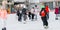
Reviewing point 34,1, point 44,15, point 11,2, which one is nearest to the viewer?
point 44,15

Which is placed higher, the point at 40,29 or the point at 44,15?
the point at 44,15

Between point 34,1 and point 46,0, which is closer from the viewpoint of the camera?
point 34,1

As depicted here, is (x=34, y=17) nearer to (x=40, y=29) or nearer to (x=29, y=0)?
(x=40, y=29)

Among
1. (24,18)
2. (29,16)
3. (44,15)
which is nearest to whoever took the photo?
(44,15)

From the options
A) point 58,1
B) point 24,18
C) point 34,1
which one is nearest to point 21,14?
point 24,18

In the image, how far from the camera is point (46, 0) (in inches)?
1924

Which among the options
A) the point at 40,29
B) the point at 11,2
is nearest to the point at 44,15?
the point at 40,29

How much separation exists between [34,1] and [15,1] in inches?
256

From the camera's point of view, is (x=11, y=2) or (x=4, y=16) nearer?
(x=4, y=16)

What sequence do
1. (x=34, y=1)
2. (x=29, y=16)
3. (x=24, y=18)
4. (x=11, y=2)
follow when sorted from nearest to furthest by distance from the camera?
1. (x=24, y=18)
2. (x=29, y=16)
3. (x=34, y=1)
4. (x=11, y=2)

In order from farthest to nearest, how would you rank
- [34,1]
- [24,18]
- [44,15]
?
[34,1] < [24,18] < [44,15]

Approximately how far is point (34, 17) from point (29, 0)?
22.6 metres

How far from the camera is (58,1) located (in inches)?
1971

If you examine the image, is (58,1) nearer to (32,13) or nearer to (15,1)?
(15,1)
